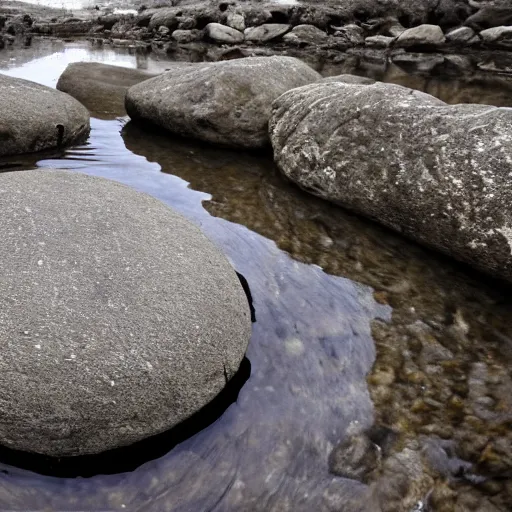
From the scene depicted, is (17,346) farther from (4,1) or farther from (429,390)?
(4,1)

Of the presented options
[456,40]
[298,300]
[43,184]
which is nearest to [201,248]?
[298,300]

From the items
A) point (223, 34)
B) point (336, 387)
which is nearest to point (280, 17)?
point (223, 34)

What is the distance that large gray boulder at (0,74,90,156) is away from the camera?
17.0ft

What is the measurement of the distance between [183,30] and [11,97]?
19058 millimetres

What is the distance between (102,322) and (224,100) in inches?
158

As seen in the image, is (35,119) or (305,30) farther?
(305,30)

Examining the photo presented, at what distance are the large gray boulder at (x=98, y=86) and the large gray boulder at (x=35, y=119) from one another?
121 cm

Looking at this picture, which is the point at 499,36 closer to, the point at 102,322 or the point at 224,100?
the point at 224,100

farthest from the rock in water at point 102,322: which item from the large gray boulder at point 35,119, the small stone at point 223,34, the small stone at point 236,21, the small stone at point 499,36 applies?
the small stone at point 236,21

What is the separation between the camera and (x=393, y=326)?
3168 millimetres

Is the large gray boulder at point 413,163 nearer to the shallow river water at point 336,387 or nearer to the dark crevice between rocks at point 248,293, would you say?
the shallow river water at point 336,387

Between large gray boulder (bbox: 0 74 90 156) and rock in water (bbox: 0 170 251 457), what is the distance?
255 centimetres

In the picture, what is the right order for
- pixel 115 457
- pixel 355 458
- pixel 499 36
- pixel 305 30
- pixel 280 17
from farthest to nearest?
pixel 280 17 → pixel 305 30 → pixel 499 36 → pixel 355 458 → pixel 115 457

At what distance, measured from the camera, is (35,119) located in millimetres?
5301
